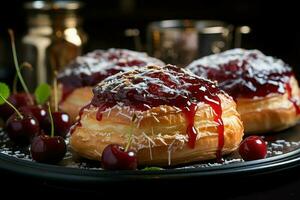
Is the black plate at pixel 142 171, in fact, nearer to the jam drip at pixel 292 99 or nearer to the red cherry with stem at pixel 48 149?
the red cherry with stem at pixel 48 149

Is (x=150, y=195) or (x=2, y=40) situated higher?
(x=150, y=195)

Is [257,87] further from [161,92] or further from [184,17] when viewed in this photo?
[184,17]

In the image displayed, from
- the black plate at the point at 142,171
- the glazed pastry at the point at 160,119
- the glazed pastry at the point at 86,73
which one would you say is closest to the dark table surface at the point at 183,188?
the black plate at the point at 142,171

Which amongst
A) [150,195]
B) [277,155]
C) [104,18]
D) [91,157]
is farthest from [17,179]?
[104,18]

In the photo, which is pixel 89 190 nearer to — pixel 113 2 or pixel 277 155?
pixel 277 155

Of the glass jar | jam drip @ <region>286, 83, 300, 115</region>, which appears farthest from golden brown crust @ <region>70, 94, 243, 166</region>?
the glass jar

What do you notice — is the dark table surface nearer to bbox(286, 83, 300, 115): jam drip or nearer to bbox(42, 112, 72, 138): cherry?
bbox(42, 112, 72, 138): cherry
